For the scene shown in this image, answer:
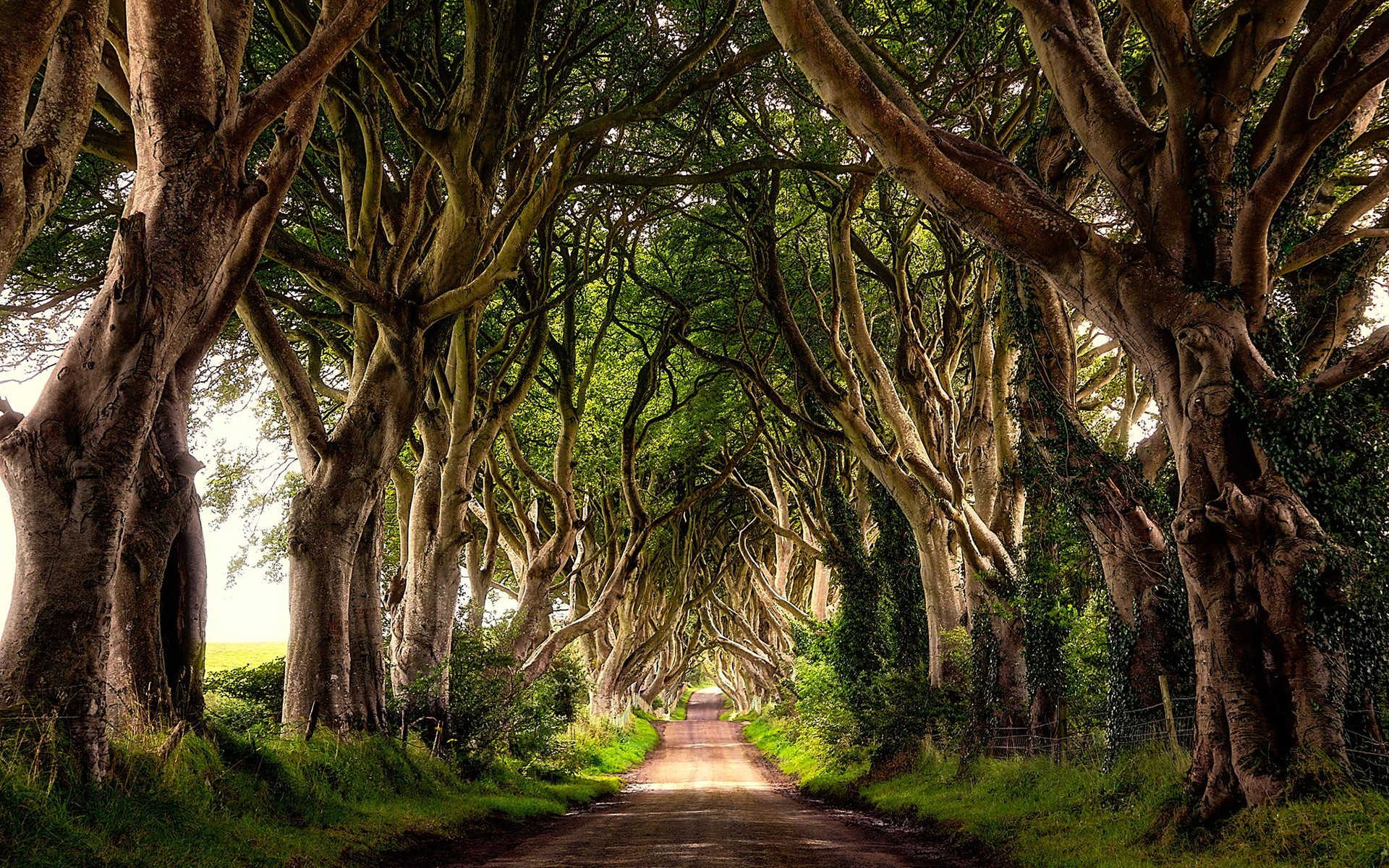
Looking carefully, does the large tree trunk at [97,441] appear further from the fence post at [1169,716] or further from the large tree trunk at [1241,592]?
the fence post at [1169,716]

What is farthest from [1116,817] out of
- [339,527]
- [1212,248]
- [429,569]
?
[429,569]

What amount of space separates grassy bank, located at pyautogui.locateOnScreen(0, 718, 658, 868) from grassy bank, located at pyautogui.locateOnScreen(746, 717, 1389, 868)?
622 centimetres

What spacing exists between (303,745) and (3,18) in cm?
710

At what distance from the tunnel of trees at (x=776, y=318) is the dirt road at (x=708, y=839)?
8.81 ft

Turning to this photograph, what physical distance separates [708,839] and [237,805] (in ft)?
17.4

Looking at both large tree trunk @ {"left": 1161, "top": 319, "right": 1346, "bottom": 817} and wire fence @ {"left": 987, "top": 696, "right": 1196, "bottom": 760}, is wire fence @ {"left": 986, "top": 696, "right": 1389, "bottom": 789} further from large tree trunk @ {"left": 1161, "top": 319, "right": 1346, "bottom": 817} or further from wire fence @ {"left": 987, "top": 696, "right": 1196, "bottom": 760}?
large tree trunk @ {"left": 1161, "top": 319, "right": 1346, "bottom": 817}

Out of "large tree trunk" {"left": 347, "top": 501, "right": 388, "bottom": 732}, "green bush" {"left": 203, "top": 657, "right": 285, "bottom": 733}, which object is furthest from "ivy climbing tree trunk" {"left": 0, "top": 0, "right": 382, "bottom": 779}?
"green bush" {"left": 203, "top": 657, "right": 285, "bottom": 733}

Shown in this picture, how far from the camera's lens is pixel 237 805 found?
7.43 meters

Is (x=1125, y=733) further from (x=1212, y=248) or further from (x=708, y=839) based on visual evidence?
(x=1212, y=248)

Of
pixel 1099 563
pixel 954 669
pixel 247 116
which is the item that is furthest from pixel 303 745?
pixel 954 669

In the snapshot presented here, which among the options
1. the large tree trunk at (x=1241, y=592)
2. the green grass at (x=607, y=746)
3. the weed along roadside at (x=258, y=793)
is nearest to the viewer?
the weed along roadside at (x=258, y=793)

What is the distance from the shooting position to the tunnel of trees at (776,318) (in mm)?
6441

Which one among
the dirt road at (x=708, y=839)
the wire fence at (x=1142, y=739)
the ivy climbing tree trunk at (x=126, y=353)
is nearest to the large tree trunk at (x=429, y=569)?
the dirt road at (x=708, y=839)

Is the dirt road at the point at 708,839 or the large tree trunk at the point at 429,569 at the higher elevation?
the large tree trunk at the point at 429,569
